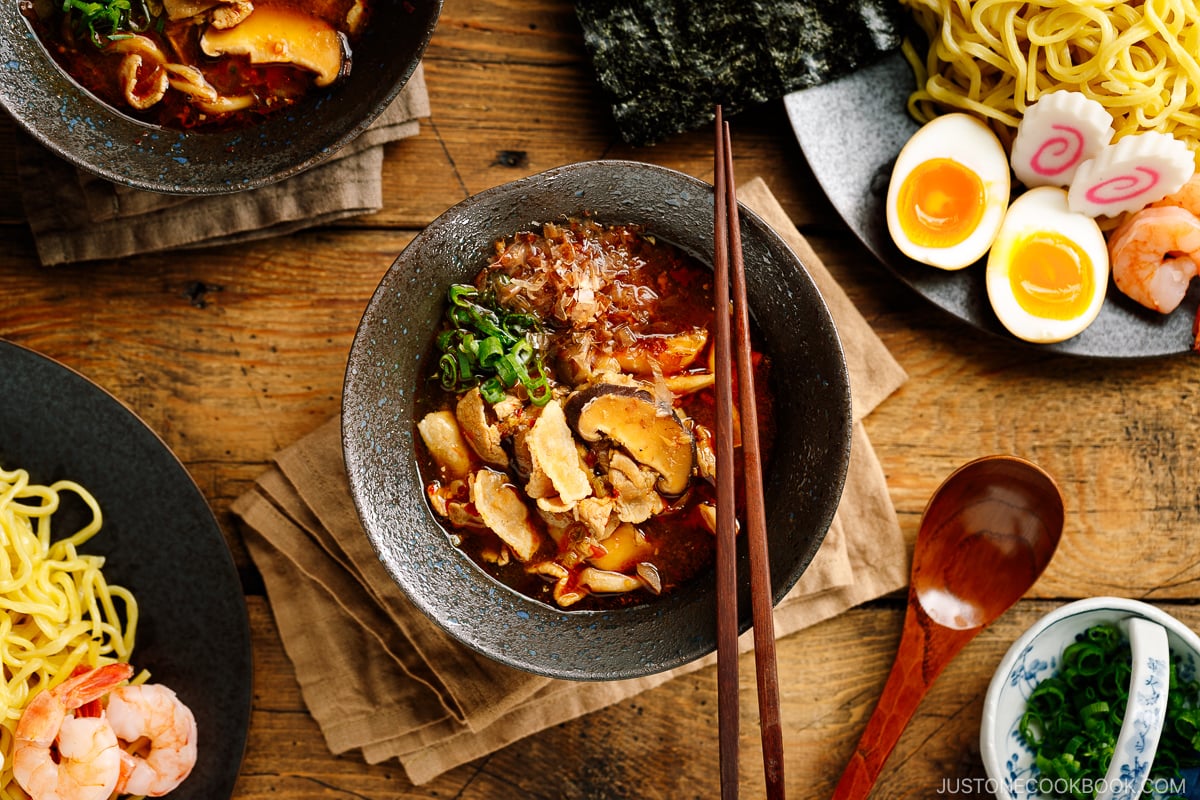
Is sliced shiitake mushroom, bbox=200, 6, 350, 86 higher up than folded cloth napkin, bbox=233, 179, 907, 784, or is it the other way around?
sliced shiitake mushroom, bbox=200, 6, 350, 86

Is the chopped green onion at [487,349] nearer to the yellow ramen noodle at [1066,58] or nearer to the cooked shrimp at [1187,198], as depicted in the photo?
the yellow ramen noodle at [1066,58]

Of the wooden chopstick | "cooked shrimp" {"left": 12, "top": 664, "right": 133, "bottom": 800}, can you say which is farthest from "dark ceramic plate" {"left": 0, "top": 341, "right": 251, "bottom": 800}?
the wooden chopstick

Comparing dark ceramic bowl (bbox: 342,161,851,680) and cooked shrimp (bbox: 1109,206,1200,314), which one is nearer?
dark ceramic bowl (bbox: 342,161,851,680)

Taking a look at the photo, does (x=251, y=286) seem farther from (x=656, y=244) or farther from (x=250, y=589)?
(x=656, y=244)

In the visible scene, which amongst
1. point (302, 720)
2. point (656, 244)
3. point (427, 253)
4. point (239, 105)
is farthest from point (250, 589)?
point (656, 244)

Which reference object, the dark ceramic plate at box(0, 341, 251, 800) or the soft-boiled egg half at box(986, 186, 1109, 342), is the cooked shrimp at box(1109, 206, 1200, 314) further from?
the dark ceramic plate at box(0, 341, 251, 800)

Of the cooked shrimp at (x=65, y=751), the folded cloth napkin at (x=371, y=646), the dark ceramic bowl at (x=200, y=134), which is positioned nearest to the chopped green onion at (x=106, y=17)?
the dark ceramic bowl at (x=200, y=134)

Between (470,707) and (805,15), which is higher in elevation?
(805,15)
